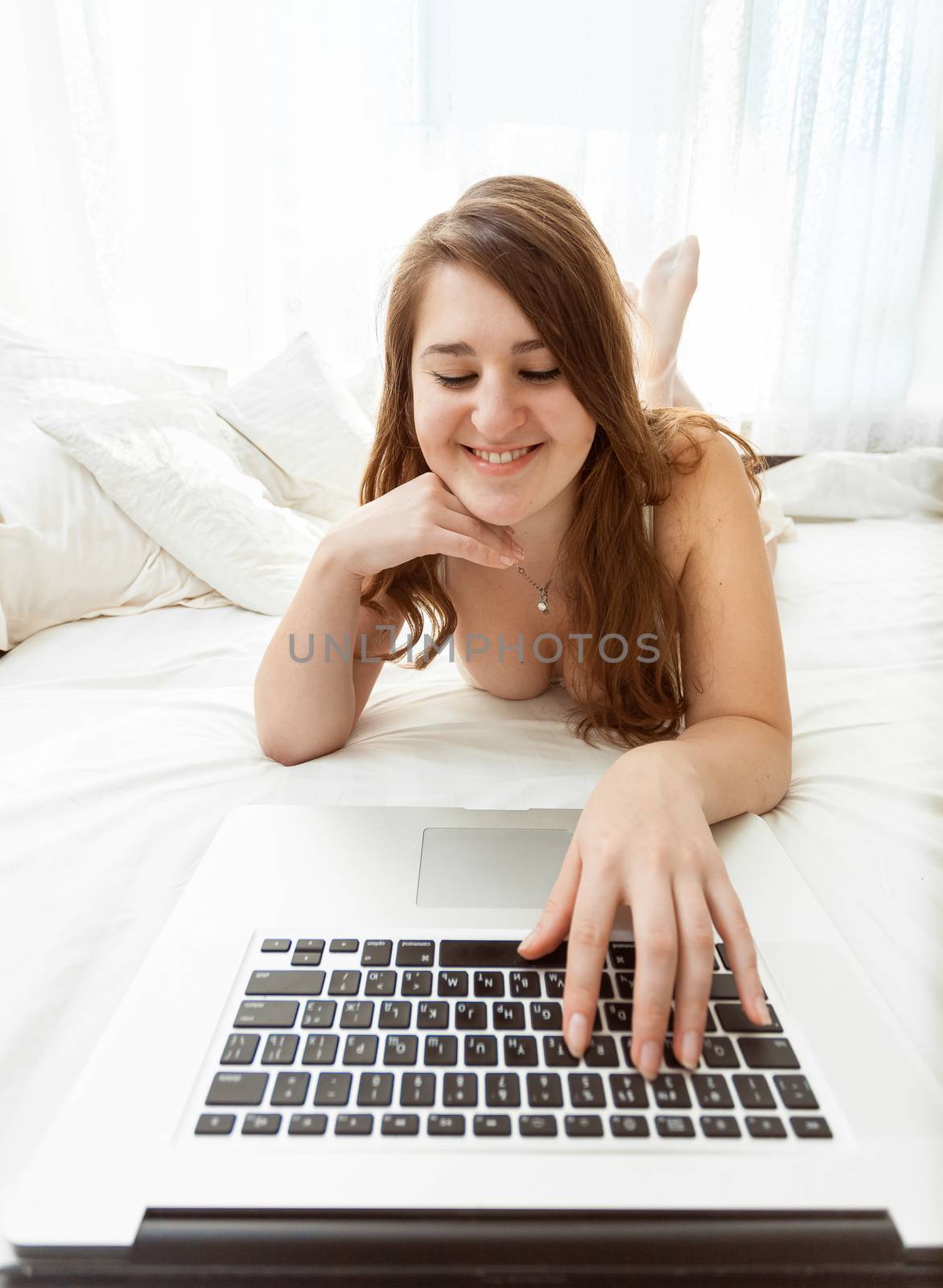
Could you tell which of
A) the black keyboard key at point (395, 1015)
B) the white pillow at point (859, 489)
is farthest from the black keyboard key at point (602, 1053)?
the white pillow at point (859, 489)

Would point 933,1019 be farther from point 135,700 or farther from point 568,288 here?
point 135,700

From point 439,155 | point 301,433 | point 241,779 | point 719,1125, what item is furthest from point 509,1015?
point 439,155

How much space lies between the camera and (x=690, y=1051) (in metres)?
0.44

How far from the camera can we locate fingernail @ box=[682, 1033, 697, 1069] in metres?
0.44

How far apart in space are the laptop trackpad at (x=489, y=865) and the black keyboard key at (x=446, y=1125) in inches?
6.9

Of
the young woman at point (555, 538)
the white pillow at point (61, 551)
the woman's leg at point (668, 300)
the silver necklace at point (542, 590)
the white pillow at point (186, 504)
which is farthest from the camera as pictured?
the woman's leg at point (668, 300)

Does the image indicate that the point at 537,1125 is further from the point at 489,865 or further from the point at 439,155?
the point at 439,155

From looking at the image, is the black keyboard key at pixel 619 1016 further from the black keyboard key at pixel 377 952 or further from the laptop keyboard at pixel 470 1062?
the black keyboard key at pixel 377 952

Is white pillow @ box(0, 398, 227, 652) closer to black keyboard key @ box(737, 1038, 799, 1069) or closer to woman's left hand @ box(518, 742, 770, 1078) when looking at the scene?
woman's left hand @ box(518, 742, 770, 1078)

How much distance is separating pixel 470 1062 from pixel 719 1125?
0.43ft

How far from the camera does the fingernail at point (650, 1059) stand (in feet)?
1.45

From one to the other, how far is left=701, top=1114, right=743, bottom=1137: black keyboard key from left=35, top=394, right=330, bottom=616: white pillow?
1137 mm

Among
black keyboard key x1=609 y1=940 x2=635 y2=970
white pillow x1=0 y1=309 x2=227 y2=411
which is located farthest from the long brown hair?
white pillow x1=0 y1=309 x2=227 y2=411

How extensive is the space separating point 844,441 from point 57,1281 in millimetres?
2913
